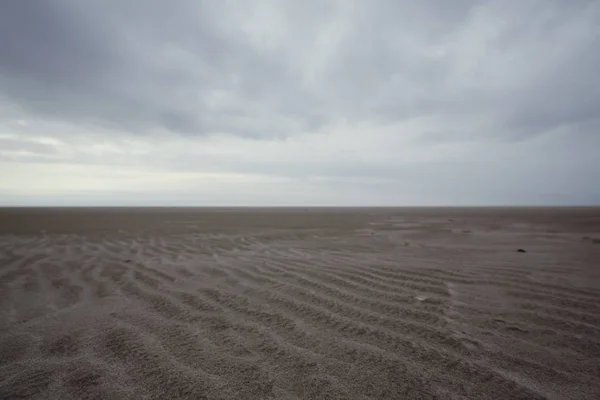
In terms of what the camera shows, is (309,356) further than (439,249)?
No

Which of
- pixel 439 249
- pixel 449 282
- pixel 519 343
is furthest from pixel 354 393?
pixel 439 249

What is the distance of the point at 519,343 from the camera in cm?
292

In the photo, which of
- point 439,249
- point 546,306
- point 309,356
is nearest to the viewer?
point 309,356

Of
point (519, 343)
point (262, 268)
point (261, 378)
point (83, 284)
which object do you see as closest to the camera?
point (261, 378)

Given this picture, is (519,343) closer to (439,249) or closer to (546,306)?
(546,306)

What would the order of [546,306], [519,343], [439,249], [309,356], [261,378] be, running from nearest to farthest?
1. [261,378]
2. [309,356]
3. [519,343]
4. [546,306]
5. [439,249]

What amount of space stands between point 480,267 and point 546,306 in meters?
2.57

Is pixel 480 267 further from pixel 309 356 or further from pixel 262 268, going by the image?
pixel 309 356

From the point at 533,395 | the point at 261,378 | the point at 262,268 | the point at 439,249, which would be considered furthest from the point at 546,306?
the point at 439,249

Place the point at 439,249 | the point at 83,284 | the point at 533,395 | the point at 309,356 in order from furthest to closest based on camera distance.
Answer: the point at 439,249, the point at 83,284, the point at 309,356, the point at 533,395

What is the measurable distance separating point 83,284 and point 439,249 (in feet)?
30.7

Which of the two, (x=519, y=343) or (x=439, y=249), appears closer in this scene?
(x=519, y=343)

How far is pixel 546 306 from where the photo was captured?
3.95 metres

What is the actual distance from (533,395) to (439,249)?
7673 mm
